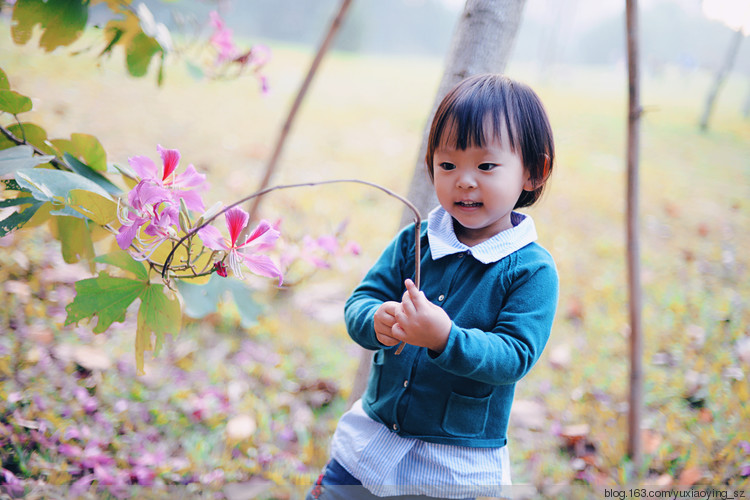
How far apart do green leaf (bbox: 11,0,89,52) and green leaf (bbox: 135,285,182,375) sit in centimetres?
71

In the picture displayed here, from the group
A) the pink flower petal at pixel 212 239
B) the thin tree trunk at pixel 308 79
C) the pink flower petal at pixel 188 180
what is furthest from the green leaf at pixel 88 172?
Result: the thin tree trunk at pixel 308 79

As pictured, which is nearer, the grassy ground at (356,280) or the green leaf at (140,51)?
the green leaf at (140,51)

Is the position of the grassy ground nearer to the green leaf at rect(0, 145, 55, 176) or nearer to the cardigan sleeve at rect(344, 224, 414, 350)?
the green leaf at rect(0, 145, 55, 176)

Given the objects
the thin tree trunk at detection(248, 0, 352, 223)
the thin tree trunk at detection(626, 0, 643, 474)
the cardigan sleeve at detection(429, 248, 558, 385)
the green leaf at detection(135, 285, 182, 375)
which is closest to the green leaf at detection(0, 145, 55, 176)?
the green leaf at detection(135, 285, 182, 375)

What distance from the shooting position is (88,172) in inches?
43.9

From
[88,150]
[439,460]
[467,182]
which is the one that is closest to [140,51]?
[88,150]

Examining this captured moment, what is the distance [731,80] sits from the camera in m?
5.05

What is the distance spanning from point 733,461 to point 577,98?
6127 mm

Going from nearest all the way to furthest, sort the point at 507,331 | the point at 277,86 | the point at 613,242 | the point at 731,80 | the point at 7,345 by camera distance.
A: the point at 507,331 < the point at 7,345 < the point at 613,242 < the point at 731,80 < the point at 277,86

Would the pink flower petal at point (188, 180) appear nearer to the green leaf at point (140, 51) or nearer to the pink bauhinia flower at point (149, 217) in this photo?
the pink bauhinia flower at point (149, 217)

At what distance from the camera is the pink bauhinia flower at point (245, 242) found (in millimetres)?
859

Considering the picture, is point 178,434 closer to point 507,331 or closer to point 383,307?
point 383,307

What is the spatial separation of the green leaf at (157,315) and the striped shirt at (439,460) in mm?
418

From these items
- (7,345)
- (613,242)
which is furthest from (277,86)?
(7,345)
